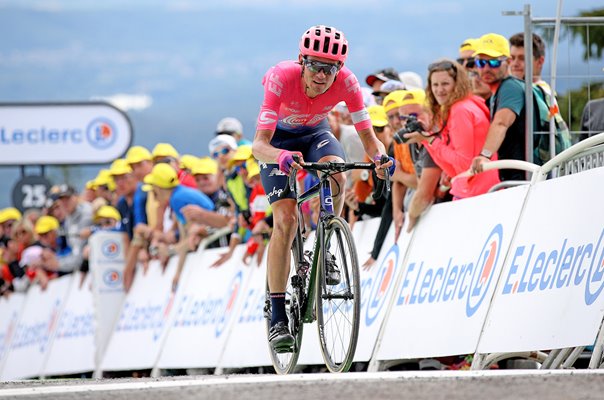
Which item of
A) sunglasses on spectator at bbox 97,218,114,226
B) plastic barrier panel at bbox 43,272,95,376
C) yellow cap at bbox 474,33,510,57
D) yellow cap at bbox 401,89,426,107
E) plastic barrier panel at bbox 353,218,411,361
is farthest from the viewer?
sunglasses on spectator at bbox 97,218,114,226

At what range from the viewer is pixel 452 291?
33.3ft

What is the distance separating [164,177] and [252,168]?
290 cm

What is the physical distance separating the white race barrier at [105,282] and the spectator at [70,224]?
219 cm

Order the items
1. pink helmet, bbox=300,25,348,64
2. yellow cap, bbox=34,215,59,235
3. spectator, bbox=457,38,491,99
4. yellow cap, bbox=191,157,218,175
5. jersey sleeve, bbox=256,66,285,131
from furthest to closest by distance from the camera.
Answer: yellow cap, bbox=34,215,59,235 < yellow cap, bbox=191,157,218,175 < spectator, bbox=457,38,491,99 < jersey sleeve, bbox=256,66,285,131 < pink helmet, bbox=300,25,348,64

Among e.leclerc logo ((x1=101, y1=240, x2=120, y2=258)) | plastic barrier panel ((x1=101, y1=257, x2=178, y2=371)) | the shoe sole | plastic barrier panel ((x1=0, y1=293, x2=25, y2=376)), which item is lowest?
plastic barrier panel ((x1=0, y1=293, x2=25, y2=376))

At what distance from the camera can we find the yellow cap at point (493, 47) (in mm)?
10867

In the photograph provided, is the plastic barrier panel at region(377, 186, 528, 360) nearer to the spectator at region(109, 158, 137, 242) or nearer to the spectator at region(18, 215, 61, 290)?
the spectator at region(109, 158, 137, 242)

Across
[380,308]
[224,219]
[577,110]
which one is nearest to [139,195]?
[224,219]

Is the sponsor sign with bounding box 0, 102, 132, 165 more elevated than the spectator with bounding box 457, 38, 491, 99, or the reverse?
the spectator with bounding box 457, 38, 491, 99

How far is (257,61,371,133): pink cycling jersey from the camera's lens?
30.9 feet

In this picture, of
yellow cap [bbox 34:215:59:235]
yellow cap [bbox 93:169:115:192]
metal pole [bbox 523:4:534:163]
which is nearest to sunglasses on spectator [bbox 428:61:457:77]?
metal pole [bbox 523:4:534:163]

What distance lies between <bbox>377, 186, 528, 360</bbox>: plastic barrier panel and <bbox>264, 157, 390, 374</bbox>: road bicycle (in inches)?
37.2

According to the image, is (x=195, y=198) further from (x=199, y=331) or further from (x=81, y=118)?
(x=81, y=118)

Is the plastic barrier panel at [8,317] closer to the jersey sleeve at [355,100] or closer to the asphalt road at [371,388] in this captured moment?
the jersey sleeve at [355,100]
